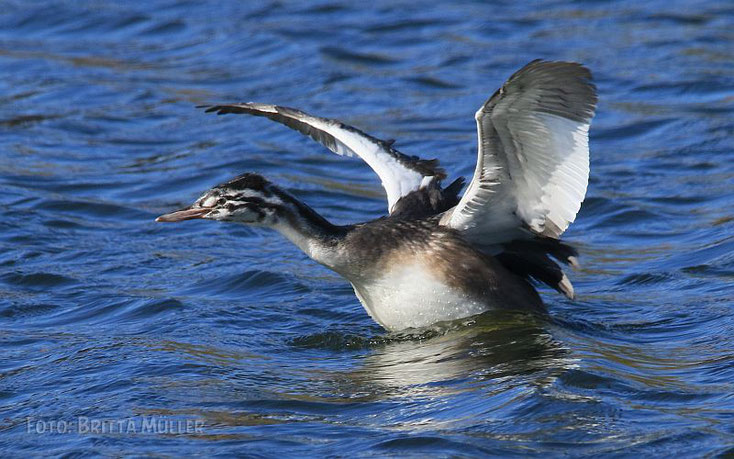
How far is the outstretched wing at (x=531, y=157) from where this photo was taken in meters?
8.01

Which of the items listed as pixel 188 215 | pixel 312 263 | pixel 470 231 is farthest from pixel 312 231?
pixel 312 263

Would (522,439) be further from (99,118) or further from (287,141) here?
(99,118)

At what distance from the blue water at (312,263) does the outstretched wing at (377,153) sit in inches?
41.5

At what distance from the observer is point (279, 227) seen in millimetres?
9188

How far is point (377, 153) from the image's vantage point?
10.5 metres

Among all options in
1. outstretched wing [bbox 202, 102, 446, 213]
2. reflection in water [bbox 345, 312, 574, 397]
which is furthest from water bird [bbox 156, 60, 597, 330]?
outstretched wing [bbox 202, 102, 446, 213]

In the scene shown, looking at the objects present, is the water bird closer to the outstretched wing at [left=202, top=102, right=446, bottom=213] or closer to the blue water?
the blue water

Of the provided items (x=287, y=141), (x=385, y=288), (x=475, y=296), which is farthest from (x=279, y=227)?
(x=287, y=141)

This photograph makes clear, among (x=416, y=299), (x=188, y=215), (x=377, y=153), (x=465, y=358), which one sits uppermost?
(x=377, y=153)

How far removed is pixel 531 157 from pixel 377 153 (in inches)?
87.6

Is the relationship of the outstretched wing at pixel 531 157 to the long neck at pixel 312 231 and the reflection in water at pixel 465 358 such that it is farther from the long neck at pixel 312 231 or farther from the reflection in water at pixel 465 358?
the long neck at pixel 312 231

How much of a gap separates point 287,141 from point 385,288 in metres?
6.94

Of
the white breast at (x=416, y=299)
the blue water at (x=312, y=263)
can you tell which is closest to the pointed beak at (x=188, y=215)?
the blue water at (x=312, y=263)

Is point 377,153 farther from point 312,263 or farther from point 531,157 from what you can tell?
point 531,157
